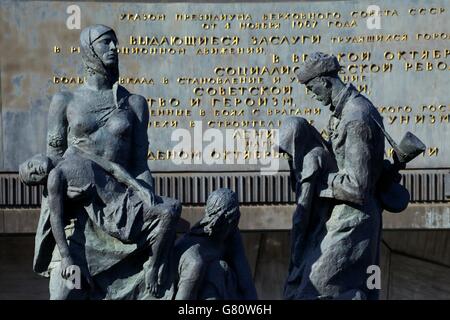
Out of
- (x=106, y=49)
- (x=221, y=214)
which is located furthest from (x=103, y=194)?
(x=106, y=49)

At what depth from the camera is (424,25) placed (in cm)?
2347

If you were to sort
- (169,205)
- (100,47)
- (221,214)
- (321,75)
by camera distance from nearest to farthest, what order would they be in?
(169,205), (221,214), (100,47), (321,75)

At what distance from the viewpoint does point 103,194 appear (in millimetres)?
17297

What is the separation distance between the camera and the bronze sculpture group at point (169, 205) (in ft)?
56.3

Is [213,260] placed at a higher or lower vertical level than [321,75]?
lower

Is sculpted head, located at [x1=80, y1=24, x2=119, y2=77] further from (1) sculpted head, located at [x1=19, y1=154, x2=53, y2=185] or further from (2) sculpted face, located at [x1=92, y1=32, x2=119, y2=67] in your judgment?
(1) sculpted head, located at [x1=19, y1=154, x2=53, y2=185]

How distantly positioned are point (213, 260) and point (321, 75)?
1678 mm

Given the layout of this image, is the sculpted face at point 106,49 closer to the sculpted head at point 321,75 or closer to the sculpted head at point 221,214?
the sculpted head at point 221,214

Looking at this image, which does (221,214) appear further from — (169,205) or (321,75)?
(321,75)

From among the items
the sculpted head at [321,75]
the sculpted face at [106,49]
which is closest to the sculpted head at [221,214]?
the sculpted head at [321,75]

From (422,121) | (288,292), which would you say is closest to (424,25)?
(422,121)

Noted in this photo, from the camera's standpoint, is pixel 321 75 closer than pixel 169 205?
No

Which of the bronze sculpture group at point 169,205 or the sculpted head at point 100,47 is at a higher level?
the sculpted head at point 100,47

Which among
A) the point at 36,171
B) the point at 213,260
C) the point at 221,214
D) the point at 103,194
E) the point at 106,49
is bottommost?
the point at 213,260
